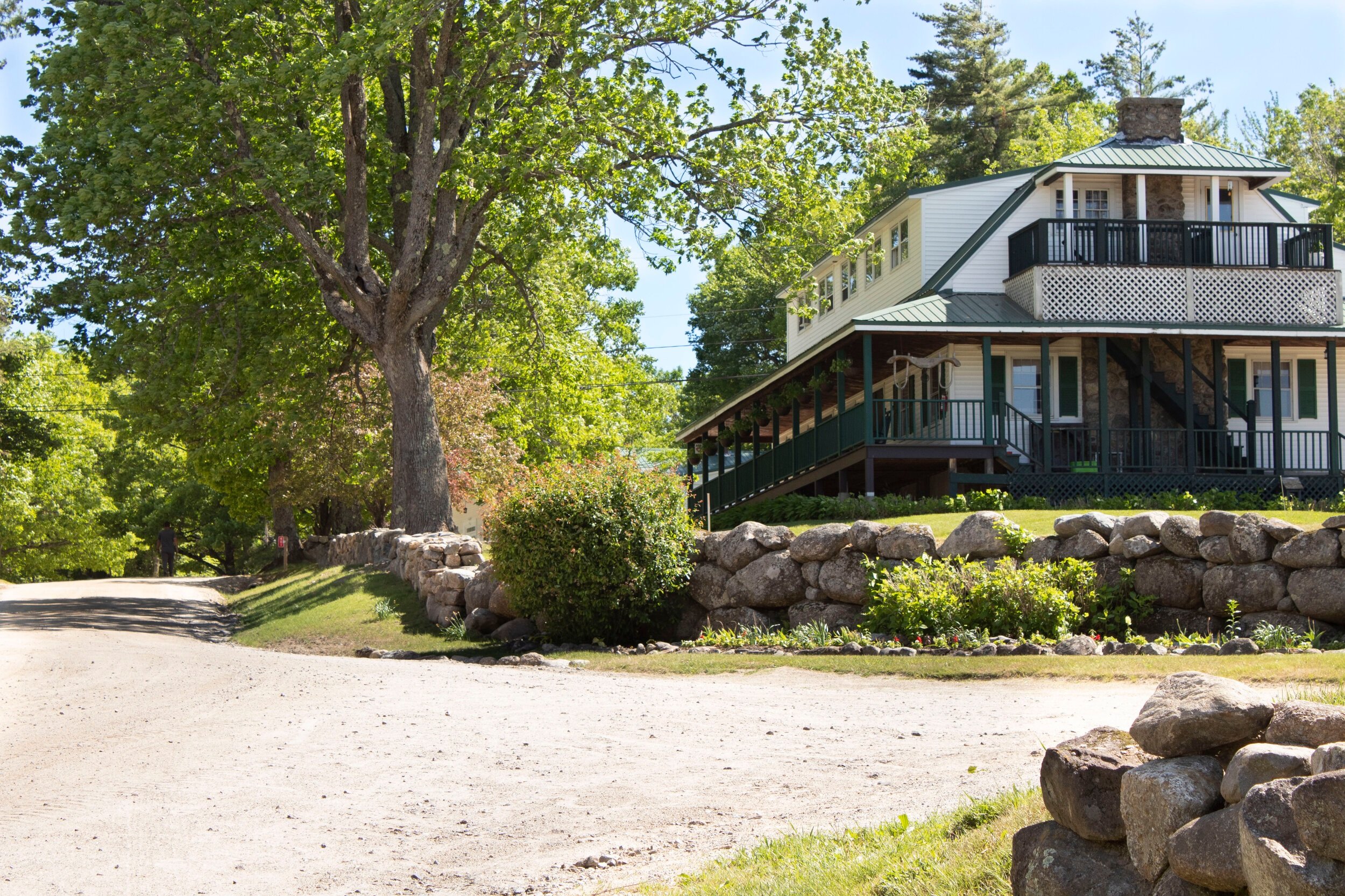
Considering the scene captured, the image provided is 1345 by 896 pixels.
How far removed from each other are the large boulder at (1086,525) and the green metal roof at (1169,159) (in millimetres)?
14902

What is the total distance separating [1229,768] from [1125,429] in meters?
23.3

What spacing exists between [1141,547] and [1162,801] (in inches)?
431

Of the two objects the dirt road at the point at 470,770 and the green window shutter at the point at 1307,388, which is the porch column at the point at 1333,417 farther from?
the dirt road at the point at 470,770

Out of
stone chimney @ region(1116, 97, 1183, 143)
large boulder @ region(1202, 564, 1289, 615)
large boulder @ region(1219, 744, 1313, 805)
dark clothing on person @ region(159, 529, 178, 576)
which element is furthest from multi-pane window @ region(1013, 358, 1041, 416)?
dark clothing on person @ region(159, 529, 178, 576)

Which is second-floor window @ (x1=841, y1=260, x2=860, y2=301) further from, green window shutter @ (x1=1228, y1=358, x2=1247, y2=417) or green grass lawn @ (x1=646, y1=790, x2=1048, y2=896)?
green grass lawn @ (x1=646, y1=790, x2=1048, y2=896)

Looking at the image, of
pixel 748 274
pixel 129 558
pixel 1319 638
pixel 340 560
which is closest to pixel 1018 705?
pixel 1319 638

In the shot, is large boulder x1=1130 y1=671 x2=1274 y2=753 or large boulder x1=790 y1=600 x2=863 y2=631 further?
large boulder x1=790 y1=600 x2=863 y2=631

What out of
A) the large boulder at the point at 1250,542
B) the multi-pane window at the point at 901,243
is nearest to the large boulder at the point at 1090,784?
the large boulder at the point at 1250,542

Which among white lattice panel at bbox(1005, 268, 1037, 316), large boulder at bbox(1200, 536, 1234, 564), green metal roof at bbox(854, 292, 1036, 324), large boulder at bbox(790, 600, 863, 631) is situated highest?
white lattice panel at bbox(1005, 268, 1037, 316)

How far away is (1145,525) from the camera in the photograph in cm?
1435

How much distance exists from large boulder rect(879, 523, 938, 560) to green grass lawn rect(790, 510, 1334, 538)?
2.98m

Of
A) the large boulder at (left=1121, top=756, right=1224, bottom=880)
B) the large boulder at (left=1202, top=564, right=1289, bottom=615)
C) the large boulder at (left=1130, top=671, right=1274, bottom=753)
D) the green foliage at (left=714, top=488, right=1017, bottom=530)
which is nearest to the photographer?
the large boulder at (left=1121, top=756, right=1224, bottom=880)

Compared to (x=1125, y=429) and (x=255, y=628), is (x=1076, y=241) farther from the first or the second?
(x=255, y=628)

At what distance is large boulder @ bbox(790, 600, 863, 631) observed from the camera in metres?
14.8
